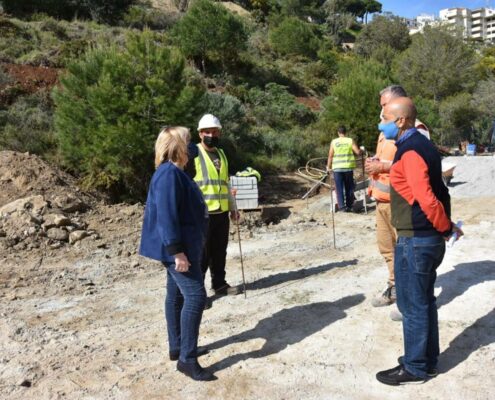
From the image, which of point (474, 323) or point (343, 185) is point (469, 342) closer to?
point (474, 323)

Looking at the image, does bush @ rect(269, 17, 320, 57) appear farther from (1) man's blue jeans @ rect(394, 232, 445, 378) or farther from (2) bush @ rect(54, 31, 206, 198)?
(1) man's blue jeans @ rect(394, 232, 445, 378)

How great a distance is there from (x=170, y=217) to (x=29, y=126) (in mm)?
9982

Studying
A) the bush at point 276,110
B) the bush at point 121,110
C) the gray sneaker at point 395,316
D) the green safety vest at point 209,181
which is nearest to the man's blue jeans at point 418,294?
the gray sneaker at point 395,316

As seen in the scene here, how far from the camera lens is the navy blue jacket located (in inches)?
117

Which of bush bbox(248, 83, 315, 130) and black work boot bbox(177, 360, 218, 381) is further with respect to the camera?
bush bbox(248, 83, 315, 130)

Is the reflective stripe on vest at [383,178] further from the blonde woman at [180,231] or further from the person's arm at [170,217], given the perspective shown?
the person's arm at [170,217]

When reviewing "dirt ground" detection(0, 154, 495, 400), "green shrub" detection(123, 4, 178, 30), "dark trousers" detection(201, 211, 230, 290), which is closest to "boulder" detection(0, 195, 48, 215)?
"dirt ground" detection(0, 154, 495, 400)

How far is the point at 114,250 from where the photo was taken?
6.78 metres

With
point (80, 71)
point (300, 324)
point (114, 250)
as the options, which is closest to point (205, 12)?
point (80, 71)

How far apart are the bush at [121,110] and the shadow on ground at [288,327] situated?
619cm

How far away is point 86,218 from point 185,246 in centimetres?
562

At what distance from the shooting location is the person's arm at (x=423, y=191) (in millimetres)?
2715

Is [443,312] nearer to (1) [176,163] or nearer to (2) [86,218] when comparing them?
(1) [176,163]

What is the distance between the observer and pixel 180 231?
9.94 ft
